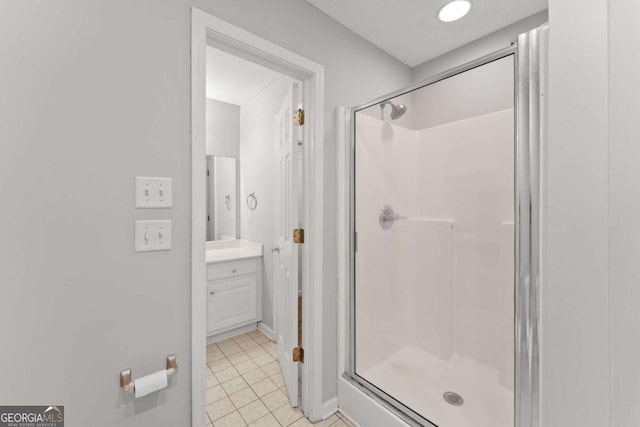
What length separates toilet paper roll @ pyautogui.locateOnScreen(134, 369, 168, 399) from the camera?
3.14 ft

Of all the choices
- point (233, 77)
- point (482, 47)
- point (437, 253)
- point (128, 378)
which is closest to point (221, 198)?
point (233, 77)

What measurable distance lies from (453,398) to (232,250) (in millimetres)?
2373

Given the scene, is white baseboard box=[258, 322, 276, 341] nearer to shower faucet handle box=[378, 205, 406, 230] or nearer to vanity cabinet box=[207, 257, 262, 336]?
vanity cabinet box=[207, 257, 262, 336]

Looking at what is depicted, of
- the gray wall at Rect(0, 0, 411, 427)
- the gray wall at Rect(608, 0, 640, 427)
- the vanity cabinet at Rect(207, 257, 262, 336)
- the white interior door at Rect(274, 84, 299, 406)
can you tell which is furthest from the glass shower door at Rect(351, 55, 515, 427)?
the vanity cabinet at Rect(207, 257, 262, 336)

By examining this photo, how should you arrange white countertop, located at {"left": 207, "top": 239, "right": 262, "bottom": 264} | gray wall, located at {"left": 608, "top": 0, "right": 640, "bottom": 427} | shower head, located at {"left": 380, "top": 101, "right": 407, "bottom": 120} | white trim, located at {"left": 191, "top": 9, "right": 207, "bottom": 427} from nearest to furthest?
gray wall, located at {"left": 608, "top": 0, "right": 640, "bottom": 427}
white trim, located at {"left": 191, "top": 9, "right": 207, "bottom": 427}
shower head, located at {"left": 380, "top": 101, "right": 407, "bottom": 120}
white countertop, located at {"left": 207, "top": 239, "right": 262, "bottom": 264}

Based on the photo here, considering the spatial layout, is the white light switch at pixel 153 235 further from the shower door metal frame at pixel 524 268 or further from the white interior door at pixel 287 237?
the shower door metal frame at pixel 524 268

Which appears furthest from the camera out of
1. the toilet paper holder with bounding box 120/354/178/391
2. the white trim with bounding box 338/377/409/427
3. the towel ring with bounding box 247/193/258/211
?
the towel ring with bounding box 247/193/258/211

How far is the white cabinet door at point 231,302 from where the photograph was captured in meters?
2.38

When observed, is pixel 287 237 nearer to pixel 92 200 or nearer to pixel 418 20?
pixel 92 200

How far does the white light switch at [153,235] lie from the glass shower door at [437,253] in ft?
3.56

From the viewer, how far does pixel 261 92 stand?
2715mm

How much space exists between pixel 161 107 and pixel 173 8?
1.37 feet

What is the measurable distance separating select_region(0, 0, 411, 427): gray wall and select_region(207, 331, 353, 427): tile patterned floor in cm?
64

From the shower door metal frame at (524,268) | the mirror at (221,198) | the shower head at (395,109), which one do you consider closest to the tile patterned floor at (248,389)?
the shower door metal frame at (524,268)
